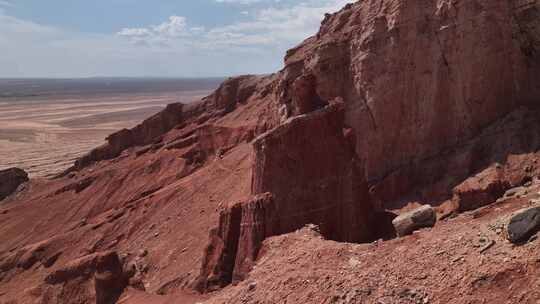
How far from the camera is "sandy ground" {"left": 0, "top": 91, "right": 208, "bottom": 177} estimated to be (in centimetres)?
8406

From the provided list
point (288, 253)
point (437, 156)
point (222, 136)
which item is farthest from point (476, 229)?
point (222, 136)

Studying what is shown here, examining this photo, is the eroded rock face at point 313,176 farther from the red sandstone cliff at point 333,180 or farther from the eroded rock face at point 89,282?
the eroded rock face at point 89,282

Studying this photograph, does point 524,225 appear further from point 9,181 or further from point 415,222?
point 9,181

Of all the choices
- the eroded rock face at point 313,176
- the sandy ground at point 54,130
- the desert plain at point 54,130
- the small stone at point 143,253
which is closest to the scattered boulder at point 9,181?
the desert plain at point 54,130

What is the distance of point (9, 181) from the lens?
5416 centimetres

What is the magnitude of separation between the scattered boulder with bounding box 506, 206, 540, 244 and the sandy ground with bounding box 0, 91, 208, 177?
66.7 m

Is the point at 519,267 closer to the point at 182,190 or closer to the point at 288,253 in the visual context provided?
the point at 288,253

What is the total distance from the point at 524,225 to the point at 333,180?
788 centimetres

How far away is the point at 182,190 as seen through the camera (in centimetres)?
3622

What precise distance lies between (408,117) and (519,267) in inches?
665

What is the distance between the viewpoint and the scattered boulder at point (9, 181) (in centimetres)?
5356

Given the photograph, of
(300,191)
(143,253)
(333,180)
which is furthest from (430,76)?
(143,253)

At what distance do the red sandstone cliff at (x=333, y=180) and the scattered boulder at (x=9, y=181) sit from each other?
891cm

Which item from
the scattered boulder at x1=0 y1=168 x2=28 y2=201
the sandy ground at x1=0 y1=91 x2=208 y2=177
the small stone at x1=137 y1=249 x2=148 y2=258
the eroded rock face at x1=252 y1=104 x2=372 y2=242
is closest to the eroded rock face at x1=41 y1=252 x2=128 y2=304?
the small stone at x1=137 y1=249 x2=148 y2=258
